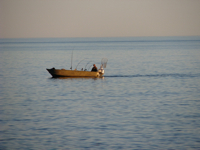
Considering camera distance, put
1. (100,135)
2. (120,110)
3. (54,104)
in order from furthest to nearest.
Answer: (54,104)
(120,110)
(100,135)

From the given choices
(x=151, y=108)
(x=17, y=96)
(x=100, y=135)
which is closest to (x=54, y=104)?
(x=17, y=96)

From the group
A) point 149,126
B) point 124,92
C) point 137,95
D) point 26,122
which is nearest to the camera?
point 149,126

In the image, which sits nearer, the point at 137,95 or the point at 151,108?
the point at 151,108

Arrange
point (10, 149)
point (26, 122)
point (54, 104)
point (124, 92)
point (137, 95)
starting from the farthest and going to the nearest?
point (124, 92) → point (137, 95) → point (54, 104) → point (26, 122) → point (10, 149)

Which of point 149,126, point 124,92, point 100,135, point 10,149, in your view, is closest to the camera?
point 10,149

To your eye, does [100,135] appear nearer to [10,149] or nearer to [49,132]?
[49,132]

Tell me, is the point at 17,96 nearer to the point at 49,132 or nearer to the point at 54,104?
the point at 54,104

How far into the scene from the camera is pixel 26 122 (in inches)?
642

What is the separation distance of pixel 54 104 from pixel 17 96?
15.1ft

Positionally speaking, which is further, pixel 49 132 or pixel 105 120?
pixel 105 120

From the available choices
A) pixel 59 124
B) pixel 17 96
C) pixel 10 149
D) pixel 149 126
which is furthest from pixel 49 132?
pixel 17 96

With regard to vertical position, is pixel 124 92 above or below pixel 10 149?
above

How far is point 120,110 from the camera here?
18.6 meters

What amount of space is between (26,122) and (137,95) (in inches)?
385
